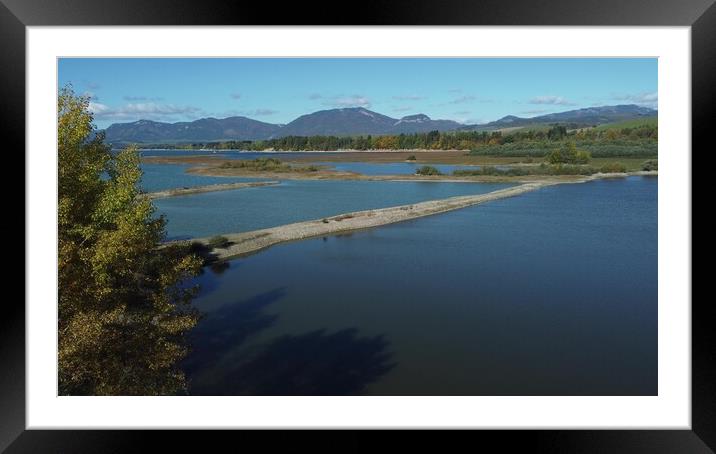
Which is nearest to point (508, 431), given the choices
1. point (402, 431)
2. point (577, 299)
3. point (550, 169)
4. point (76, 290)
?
point (402, 431)

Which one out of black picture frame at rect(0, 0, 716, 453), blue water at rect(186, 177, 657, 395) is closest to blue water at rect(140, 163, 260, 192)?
blue water at rect(186, 177, 657, 395)

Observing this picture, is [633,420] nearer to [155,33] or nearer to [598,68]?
[155,33]


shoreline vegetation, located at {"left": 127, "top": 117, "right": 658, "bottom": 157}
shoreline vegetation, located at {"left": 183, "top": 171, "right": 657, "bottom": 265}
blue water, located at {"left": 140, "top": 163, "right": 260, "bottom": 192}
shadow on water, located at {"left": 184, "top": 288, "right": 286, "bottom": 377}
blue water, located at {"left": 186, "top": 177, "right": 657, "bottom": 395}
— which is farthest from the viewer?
shoreline vegetation, located at {"left": 127, "top": 117, "right": 658, "bottom": 157}

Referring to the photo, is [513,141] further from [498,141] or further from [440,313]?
[440,313]

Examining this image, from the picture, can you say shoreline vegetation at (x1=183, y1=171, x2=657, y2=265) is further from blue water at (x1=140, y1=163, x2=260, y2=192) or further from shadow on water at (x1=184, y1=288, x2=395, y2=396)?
blue water at (x1=140, y1=163, x2=260, y2=192)

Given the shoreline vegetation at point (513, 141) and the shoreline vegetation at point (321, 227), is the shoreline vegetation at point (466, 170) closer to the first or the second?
the shoreline vegetation at point (513, 141)

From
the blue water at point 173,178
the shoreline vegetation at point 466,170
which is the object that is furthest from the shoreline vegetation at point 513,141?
the blue water at point 173,178
